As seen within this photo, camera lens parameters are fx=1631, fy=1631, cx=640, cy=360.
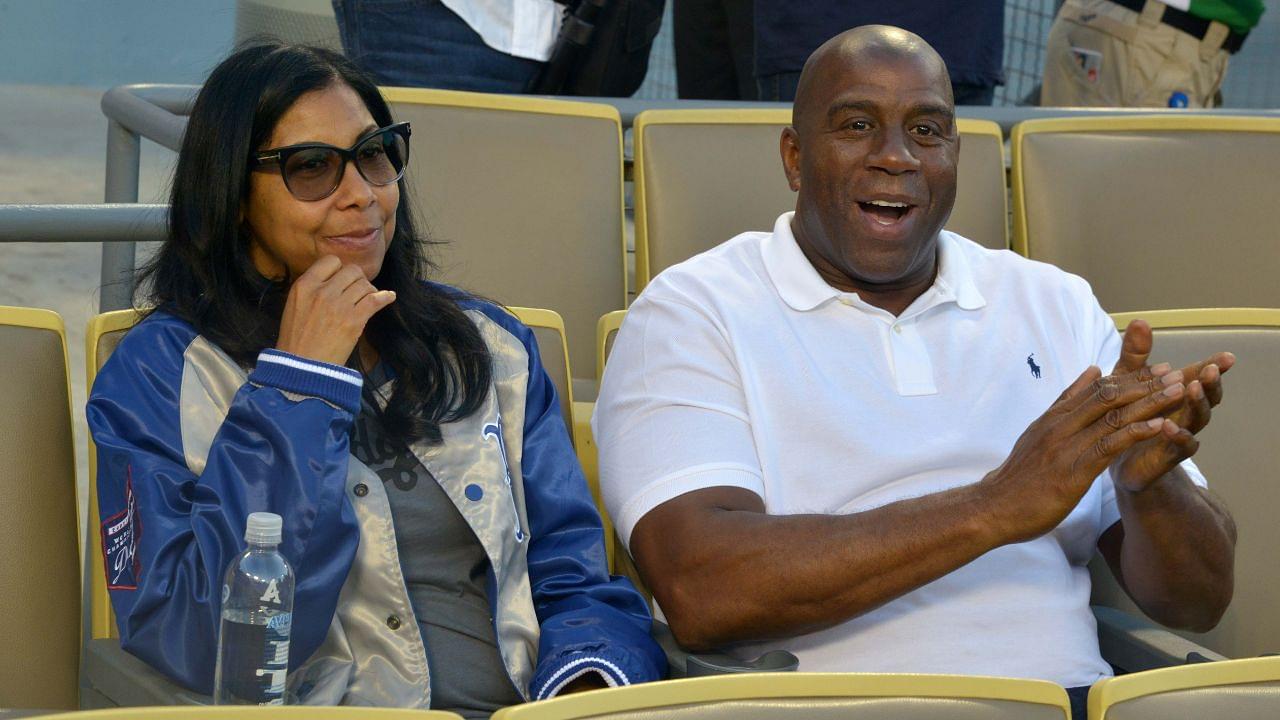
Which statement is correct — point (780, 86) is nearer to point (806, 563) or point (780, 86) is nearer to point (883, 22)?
point (883, 22)

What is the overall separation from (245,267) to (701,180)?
138cm

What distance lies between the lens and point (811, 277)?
8.32 ft

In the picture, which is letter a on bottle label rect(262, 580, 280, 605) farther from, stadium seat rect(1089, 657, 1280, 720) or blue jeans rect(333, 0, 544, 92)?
blue jeans rect(333, 0, 544, 92)

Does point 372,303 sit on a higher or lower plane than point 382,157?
lower

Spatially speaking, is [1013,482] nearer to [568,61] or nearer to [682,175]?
[682,175]

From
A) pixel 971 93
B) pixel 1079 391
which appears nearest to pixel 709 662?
pixel 1079 391

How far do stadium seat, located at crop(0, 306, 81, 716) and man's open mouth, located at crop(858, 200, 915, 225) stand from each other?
124cm

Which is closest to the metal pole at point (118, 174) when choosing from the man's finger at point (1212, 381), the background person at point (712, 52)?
the background person at point (712, 52)

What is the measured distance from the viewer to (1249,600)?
2629 mm

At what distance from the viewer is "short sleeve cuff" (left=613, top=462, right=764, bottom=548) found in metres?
2.26

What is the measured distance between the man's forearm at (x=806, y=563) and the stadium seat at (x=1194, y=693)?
675 mm

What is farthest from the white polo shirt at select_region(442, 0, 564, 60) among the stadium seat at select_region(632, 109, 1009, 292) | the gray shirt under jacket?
the gray shirt under jacket

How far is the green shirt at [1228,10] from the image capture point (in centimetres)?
467

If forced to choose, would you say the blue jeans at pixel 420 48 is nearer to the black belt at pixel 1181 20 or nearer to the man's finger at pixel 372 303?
the man's finger at pixel 372 303
